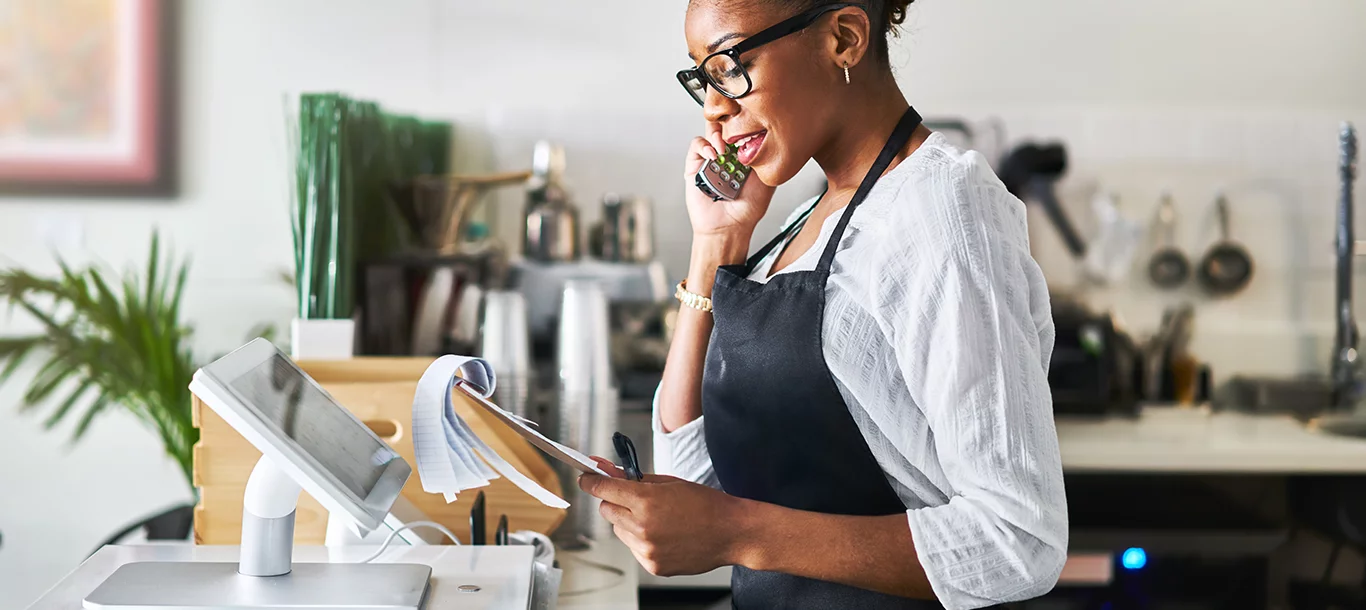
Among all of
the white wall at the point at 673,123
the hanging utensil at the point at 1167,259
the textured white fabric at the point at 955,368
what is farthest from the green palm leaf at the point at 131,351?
the hanging utensil at the point at 1167,259

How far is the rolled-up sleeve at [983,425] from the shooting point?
1.00 meters

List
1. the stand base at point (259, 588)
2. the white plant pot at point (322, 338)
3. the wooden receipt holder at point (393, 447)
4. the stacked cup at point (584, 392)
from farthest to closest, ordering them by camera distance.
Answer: the stacked cup at point (584, 392)
the white plant pot at point (322, 338)
the wooden receipt holder at point (393, 447)
the stand base at point (259, 588)

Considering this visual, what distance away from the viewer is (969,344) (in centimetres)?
100

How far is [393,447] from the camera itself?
165 centimetres

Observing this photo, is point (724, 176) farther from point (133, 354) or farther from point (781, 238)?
point (133, 354)

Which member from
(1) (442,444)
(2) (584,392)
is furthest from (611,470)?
(2) (584,392)

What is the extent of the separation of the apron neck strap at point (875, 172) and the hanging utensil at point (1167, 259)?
2165 millimetres

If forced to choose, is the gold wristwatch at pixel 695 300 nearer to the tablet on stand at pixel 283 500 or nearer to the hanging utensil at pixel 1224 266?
the tablet on stand at pixel 283 500

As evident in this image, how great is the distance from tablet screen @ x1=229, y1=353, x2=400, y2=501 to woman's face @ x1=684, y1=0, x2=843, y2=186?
0.49 meters

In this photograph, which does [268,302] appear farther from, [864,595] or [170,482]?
[864,595]

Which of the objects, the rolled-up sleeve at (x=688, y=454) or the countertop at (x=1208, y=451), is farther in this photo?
the countertop at (x=1208, y=451)

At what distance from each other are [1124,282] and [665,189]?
126 centimetres

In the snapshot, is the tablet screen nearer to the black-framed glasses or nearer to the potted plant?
the black-framed glasses

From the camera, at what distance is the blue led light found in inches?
98.2
